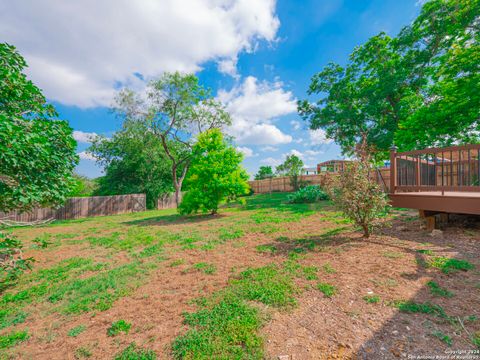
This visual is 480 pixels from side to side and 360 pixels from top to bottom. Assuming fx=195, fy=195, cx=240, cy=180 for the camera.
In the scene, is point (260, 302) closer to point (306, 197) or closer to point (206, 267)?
point (206, 267)

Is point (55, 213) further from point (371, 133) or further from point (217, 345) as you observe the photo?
point (371, 133)

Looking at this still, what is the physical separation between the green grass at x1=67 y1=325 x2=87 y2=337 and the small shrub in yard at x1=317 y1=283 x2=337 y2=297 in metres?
2.98

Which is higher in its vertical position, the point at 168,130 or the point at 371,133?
the point at 168,130

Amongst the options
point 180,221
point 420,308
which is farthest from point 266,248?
point 180,221

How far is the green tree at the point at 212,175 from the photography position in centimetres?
893

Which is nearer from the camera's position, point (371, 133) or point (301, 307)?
point (301, 307)

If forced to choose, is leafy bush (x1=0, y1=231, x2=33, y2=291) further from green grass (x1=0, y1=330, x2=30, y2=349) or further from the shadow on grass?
the shadow on grass

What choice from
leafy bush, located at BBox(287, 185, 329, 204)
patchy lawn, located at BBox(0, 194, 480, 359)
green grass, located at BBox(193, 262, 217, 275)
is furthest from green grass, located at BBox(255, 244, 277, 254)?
leafy bush, located at BBox(287, 185, 329, 204)

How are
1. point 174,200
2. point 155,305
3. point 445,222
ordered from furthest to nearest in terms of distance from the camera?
point 174,200 < point 445,222 < point 155,305

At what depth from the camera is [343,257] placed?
3.58 metres

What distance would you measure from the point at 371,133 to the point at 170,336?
568 inches

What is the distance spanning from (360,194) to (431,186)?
6.35 feet

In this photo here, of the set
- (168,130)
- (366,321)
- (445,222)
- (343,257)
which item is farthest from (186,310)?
(168,130)

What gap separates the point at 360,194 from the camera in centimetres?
397
